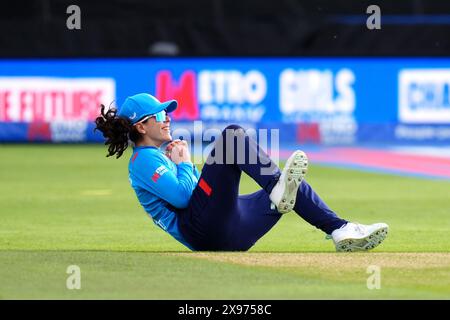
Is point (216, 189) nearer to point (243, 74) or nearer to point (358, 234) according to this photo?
point (358, 234)

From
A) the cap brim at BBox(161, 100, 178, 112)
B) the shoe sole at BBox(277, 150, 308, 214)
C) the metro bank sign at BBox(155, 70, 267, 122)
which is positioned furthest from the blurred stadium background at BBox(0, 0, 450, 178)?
the shoe sole at BBox(277, 150, 308, 214)

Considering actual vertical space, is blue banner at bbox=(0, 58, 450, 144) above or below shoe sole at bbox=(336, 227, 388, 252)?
above

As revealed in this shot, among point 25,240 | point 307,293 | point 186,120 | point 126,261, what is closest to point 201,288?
point 307,293

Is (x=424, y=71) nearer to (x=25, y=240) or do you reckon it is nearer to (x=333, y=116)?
(x=333, y=116)

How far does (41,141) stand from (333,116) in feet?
17.8

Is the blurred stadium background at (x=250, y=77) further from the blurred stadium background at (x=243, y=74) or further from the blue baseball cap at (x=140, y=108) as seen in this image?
the blue baseball cap at (x=140, y=108)

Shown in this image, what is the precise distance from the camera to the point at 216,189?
27.3 ft

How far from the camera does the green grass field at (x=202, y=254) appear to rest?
24.2 ft

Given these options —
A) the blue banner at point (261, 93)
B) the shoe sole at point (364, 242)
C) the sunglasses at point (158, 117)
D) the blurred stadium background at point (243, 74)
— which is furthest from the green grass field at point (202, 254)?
the blue banner at point (261, 93)

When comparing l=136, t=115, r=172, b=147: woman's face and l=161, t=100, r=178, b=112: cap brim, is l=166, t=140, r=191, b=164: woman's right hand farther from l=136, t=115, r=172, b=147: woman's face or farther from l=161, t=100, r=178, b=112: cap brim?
l=161, t=100, r=178, b=112: cap brim

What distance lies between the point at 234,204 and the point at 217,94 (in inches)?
525

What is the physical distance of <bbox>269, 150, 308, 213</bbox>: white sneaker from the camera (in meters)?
7.99

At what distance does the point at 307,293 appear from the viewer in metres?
7.22

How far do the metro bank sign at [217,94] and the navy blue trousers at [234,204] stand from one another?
1289 centimetres
